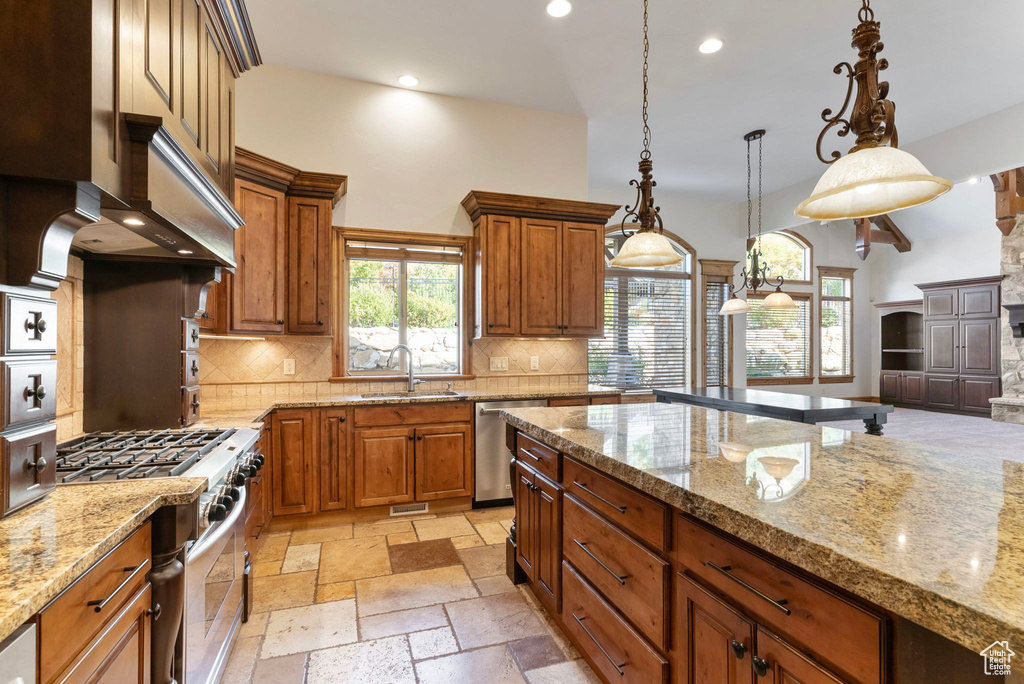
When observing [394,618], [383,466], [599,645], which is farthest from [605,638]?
[383,466]

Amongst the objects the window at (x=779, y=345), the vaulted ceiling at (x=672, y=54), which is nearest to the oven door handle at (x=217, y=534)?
the vaulted ceiling at (x=672, y=54)

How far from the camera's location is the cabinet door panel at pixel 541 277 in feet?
13.6

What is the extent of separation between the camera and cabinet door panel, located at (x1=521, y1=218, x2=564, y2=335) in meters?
4.14

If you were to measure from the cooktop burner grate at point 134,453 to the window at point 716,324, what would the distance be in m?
6.51

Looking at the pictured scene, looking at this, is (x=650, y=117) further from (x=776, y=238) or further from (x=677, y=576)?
(x=776, y=238)

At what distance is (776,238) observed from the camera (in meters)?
9.11

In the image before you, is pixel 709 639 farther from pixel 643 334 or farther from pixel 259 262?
pixel 643 334

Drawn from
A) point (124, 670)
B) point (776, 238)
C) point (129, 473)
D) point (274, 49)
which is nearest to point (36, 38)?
point (129, 473)

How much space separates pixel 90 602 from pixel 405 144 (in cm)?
390

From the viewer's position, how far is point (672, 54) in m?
3.67

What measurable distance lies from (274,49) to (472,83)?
1493 millimetres

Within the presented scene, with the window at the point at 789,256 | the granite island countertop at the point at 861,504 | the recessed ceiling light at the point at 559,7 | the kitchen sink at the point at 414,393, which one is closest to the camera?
the granite island countertop at the point at 861,504

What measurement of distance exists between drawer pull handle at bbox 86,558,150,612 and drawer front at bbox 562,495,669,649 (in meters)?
1.31

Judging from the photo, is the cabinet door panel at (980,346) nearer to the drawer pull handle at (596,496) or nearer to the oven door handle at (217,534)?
the drawer pull handle at (596,496)
